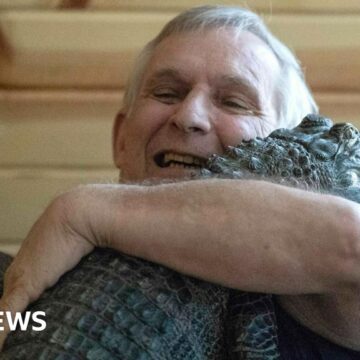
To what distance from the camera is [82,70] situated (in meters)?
2.10

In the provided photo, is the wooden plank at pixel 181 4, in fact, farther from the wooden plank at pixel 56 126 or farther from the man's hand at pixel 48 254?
the man's hand at pixel 48 254

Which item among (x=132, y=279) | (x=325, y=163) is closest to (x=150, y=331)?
(x=132, y=279)

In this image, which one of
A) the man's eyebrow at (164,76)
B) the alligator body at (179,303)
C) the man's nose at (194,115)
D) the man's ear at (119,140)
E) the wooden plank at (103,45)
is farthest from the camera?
the wooden plank at (103,45)

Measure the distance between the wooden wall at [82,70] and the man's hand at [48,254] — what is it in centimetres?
114

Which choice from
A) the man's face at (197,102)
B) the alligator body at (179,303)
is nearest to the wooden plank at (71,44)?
the man's face at (197,102)

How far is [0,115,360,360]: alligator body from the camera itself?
801 millimetres

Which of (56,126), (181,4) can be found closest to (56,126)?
(56,126)

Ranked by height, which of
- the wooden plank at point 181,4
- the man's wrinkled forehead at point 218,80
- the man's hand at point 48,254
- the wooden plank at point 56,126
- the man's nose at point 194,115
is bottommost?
the wooden plank at point 56,126

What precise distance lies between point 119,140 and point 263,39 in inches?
13.9

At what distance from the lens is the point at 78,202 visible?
0.94 meters

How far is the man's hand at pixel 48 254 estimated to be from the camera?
895 mm

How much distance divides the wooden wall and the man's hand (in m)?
1.14

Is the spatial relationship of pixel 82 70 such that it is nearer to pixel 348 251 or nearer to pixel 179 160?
pixel 179 160

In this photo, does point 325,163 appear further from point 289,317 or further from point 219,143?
point 219,143
